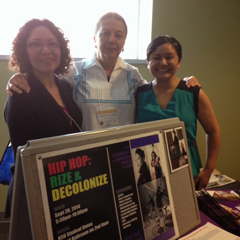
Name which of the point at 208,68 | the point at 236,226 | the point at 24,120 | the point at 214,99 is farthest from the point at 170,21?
the point at 236,226

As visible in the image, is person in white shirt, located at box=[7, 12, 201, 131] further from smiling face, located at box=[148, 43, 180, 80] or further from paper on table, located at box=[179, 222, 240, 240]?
paper on table, located at box=[179, 222, 240, 240]

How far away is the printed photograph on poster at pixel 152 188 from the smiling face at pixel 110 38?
2.46ft

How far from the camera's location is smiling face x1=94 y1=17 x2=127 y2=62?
4.28 feet

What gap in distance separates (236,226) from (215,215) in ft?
0.26

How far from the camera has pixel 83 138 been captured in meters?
0.63

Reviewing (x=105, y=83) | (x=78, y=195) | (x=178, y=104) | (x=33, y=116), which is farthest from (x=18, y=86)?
(x=178, y=104)

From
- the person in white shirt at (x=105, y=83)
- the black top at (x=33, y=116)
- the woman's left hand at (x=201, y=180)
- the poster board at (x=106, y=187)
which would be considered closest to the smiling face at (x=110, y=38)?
the person in white shirt at (x=105, y=83)

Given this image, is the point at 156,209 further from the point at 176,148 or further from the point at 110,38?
the point at 110,38

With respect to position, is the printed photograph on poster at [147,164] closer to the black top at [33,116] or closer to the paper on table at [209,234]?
the paper on table at [209,234]

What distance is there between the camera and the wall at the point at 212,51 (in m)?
2.23

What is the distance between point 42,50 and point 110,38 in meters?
0.40

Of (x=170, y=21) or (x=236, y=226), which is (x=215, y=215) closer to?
(x=236, y=226)

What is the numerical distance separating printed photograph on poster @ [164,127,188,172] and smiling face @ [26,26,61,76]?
0.71 m

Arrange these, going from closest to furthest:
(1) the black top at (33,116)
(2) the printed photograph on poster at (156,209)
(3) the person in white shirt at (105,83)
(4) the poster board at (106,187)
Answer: (4) the poster board at (106,187)
(2) the printed photograph on poster at (156,209)
(1) the black top at (33,116)
(3) the person in white shirt at (105,83)
